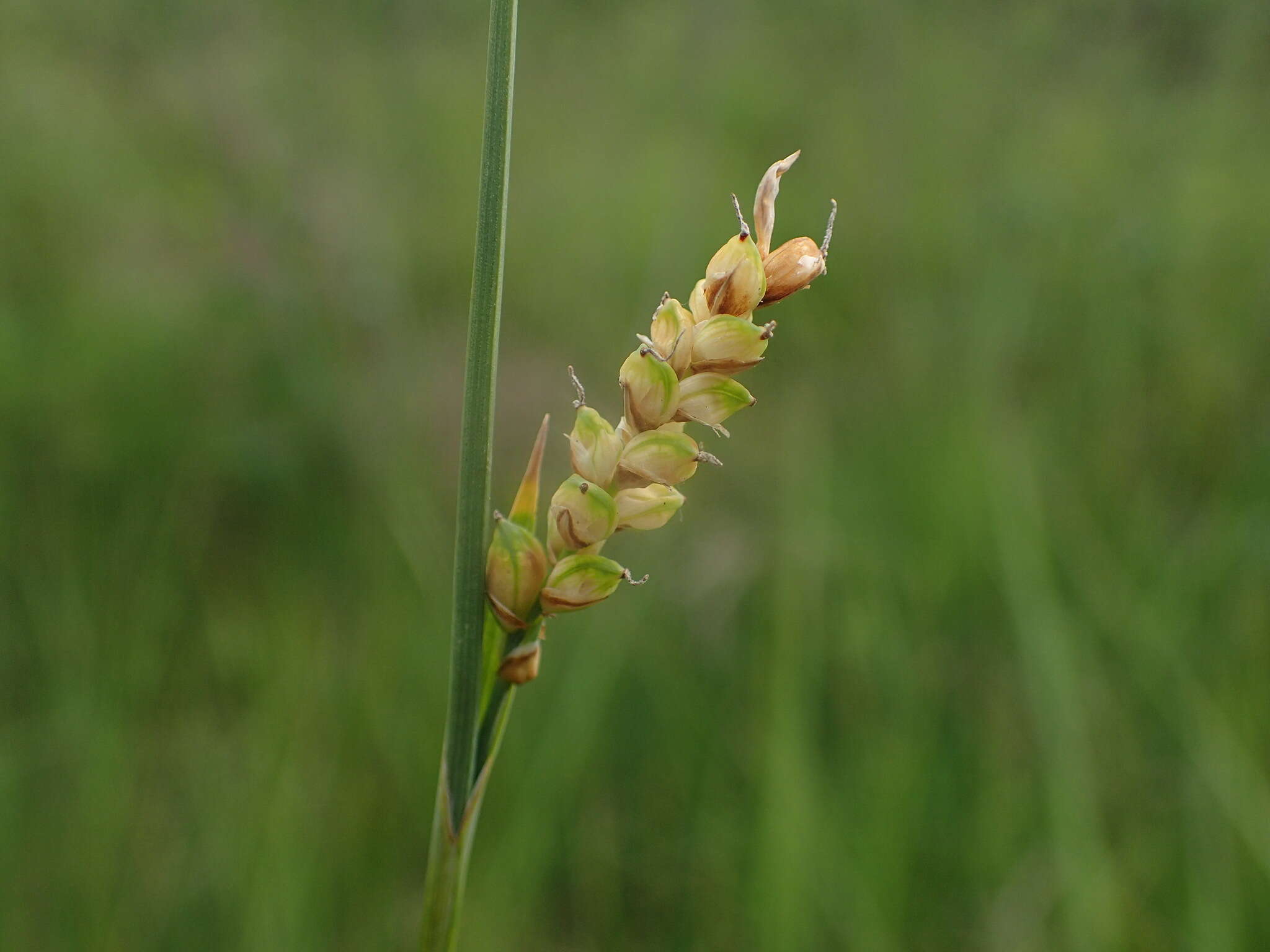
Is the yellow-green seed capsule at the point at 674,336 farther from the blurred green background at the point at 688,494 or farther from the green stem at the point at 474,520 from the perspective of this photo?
the blurred green background at the point at 688,494

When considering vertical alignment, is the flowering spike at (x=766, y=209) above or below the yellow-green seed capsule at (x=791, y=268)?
above

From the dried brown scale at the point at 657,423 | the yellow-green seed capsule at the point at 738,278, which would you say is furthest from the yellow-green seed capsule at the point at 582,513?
the yellow-green seed capsule at the point at 738,278

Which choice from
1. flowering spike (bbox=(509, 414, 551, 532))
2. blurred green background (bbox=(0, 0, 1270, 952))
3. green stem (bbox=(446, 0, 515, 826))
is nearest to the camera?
green stem (bbox=(446, 0, 515, 826))

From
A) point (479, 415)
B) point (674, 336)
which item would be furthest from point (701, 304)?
point (479, 415)

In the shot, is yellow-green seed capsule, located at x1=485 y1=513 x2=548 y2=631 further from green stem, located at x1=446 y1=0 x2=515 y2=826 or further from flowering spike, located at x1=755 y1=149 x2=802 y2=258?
flowering spike, located at x1=755 y1=149 x2=802 y2=258

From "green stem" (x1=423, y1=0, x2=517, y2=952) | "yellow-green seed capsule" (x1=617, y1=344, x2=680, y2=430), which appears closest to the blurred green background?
"green stem" (x1=423, y1=0, x2=517, y2=952)

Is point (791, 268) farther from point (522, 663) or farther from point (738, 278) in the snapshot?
point (522, 663)

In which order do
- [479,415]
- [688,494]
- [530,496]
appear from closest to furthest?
[479,415]
[530,496]
[688,494]
